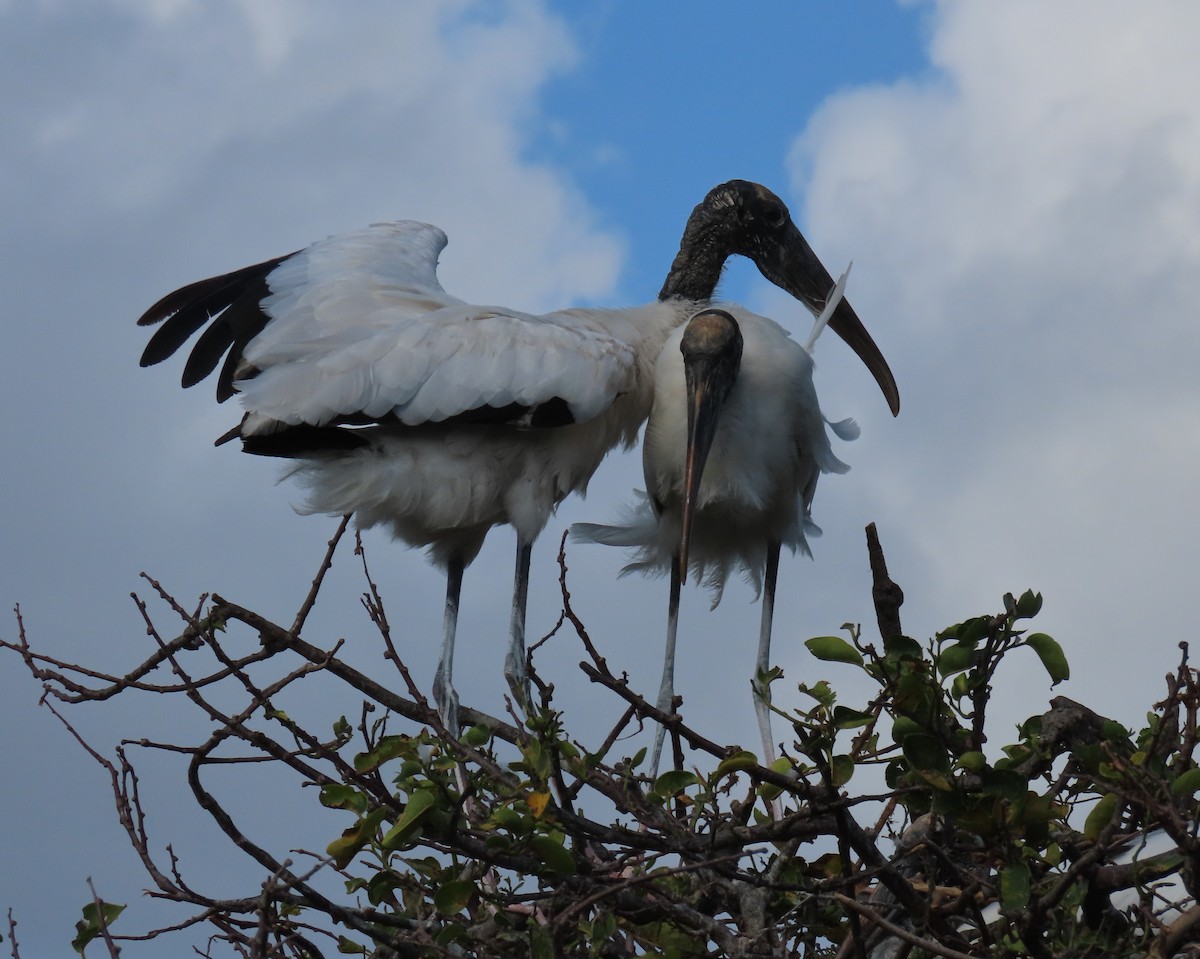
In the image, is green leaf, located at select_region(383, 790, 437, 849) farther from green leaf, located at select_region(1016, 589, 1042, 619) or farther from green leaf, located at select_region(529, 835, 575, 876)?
green leaf, located at select_region(1016, 589, 1042, 619)

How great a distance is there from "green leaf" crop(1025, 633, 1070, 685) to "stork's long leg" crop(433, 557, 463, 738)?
7.42 ft

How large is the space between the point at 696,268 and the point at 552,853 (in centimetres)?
345

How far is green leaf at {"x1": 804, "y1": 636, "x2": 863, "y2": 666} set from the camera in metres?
2.44

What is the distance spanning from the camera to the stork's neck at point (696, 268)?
19.4 ft

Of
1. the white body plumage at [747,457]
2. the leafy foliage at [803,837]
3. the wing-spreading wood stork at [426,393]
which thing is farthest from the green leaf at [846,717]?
the white body plumage at [747,457]

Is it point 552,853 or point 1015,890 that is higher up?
point 552,853

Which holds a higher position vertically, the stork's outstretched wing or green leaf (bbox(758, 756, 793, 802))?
the stork's outstretched wing

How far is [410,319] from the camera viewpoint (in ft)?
15.7

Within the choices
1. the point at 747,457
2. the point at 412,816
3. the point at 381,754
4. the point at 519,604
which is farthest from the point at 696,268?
the point at 412,816

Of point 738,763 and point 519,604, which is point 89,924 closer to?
point 738,763

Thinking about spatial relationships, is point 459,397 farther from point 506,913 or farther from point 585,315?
point 506,913

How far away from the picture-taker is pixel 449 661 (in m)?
4.86

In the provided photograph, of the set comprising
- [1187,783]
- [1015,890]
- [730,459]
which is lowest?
[1015,890]

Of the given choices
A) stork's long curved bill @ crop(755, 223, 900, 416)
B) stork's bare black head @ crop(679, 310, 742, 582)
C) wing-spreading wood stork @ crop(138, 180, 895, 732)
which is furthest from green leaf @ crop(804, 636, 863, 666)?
stork's long curved bill @ crop(755, 223, 900, 416)
